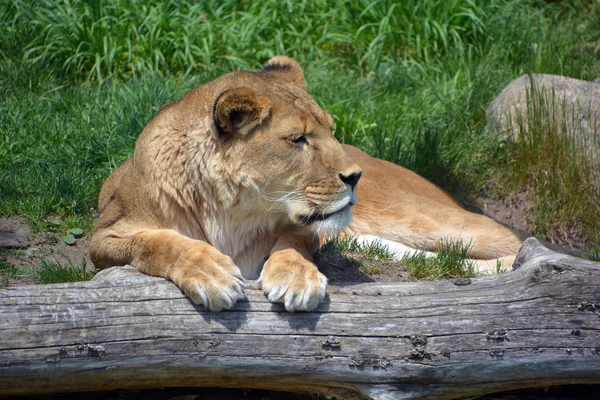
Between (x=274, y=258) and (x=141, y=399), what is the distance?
763 mm

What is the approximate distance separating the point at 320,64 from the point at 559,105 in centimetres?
198

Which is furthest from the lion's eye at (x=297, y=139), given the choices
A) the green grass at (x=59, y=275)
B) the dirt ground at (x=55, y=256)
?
the green grass at (x=59, y=275)

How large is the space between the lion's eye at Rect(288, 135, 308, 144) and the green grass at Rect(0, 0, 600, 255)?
8.25ft

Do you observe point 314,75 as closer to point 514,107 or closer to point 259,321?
point 514,107

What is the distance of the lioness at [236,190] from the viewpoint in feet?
10.8

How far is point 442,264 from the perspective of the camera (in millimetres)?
4363

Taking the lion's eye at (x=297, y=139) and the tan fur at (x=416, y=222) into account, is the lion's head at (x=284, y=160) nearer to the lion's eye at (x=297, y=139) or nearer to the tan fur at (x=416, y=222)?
the lion's eye at (x=297, y=139)

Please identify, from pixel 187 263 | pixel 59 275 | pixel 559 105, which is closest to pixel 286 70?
pixel 187 263

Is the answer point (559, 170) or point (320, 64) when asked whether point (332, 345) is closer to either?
point (559, 170)

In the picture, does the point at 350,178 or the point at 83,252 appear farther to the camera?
the point at 83,252

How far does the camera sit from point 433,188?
5.32m

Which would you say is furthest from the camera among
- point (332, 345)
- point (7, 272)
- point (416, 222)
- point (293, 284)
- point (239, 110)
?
point (416, 222)

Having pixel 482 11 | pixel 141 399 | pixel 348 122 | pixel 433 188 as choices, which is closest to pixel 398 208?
pixel 433 188

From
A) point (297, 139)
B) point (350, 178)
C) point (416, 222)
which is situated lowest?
point (416, 222)
